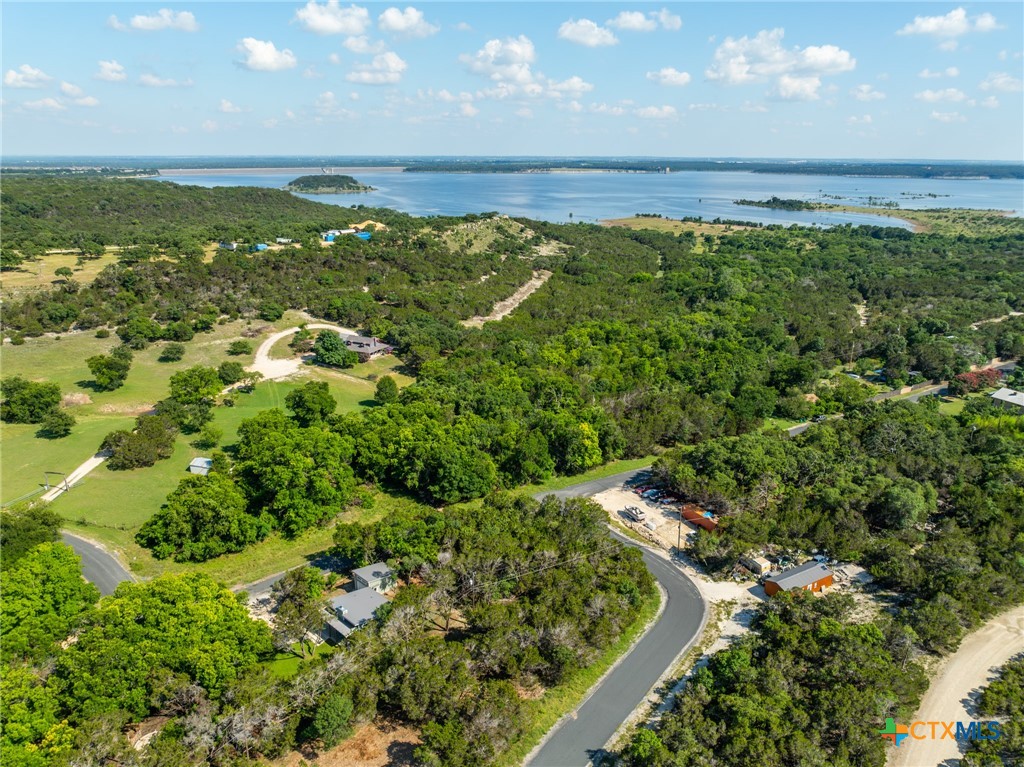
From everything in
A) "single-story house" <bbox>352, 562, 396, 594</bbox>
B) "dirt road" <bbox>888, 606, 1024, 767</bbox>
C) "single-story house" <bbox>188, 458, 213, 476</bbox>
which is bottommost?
"dirt road" <bbox>888, 606, 1024, 767</bbox>

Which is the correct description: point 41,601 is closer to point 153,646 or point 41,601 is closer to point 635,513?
point 153,646

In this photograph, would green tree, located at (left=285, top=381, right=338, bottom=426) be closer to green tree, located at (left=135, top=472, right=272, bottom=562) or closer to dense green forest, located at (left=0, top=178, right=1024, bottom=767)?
dense green forest, located at (left=0, top=178, right=1024, bottom=767)

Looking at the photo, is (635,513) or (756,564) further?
(635,513)

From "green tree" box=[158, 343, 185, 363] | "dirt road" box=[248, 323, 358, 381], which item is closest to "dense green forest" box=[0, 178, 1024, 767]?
"green tree" box=[158, 343, 185, 363]

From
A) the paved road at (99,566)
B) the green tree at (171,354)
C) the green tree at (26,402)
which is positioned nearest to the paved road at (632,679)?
the paved road at (99,566)

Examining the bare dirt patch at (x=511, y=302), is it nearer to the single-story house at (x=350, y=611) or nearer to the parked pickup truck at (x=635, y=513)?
the parked pickup truck at (x=635, y=513)

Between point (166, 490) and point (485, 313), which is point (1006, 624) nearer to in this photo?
point (166, 490)

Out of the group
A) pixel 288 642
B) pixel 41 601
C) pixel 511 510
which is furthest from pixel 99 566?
pixel 511 510
